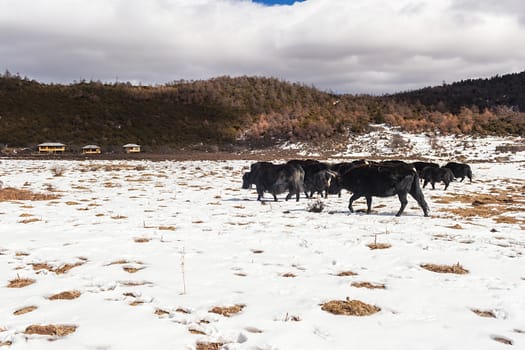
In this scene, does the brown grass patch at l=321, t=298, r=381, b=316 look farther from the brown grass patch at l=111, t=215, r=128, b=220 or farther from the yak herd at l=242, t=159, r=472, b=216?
the brown grass patch at l=111, t=215, r=128, b=220

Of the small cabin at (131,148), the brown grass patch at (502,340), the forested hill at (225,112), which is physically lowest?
the brown grass patch at (502,340)

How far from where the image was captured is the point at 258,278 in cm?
625

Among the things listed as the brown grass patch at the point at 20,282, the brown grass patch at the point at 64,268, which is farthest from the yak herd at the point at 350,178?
the brown grass patch at the point at 20,282

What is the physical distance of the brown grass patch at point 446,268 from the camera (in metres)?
6.51

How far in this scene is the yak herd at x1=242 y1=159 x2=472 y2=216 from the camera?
12352mm

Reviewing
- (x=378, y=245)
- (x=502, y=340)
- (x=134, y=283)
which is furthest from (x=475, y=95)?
(x=134, y=283)

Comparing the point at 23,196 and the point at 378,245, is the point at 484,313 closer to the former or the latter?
the point at 378,245

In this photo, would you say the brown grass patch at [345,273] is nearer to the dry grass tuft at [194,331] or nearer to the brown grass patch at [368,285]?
the brown grass patch at [368,285]

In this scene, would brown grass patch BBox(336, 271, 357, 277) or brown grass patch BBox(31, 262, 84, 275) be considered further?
brown grass patch BBox(31, 262, 84, 275)

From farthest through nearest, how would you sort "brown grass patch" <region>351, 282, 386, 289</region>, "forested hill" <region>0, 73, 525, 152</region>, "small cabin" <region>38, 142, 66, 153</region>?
"forested hill" <region>0, 73, 525, 152</region> < "small cabin" <region>38, 142, 66, 153</region> < "brown grass patch" <region>351, 282, 386, 289</region>

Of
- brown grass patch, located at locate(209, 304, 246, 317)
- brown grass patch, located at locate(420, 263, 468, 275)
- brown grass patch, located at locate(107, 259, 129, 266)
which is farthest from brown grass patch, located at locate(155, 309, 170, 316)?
brown grass patch, located at locate(420, 263, 468, 275)

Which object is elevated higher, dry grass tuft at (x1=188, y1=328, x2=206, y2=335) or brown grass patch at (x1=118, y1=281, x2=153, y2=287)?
dry grass tuft at (x1=188, y1=328, x2=206, y2=335)

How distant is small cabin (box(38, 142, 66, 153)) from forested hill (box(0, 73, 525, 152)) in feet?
22.0

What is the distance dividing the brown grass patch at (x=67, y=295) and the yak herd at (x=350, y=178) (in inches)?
360
